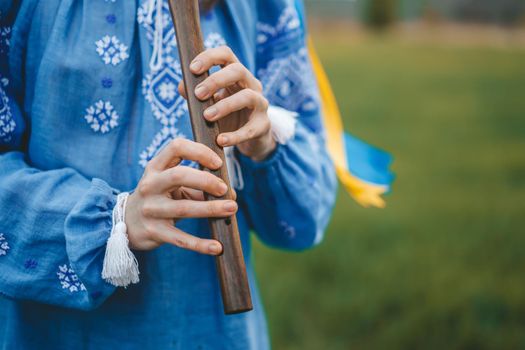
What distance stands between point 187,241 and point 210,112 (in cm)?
20

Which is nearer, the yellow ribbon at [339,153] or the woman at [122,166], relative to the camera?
the woman at [122,166]

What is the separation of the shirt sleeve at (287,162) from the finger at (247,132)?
137 mm

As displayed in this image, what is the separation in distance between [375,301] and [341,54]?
1133cm

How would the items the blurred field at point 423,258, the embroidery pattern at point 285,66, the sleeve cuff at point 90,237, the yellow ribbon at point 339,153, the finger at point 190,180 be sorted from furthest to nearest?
the blurred field at point 423,258 → the yellow ribbon at point 339,153 → the embroidery pattern at point 285,66 → the sleeve cuff at point 90,237 → the finger at point 190,180

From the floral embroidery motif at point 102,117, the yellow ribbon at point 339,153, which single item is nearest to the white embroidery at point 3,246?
the floral embroidery motif at point 102,117

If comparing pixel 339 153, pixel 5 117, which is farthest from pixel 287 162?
pixel 339 153

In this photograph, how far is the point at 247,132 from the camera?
36.9 inches

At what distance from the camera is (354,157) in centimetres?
181

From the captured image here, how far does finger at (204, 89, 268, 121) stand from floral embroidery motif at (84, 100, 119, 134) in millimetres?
245

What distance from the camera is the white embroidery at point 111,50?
39.9 inches

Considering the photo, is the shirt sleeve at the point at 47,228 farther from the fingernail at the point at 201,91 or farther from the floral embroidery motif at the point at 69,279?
the fingernail at the point at 201,91

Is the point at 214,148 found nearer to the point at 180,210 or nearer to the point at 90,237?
the point at 180,210

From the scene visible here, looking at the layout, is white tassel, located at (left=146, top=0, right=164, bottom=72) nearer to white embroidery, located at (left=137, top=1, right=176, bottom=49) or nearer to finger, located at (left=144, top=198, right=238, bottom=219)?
white embroidery, located at (left=137, top=1, right=176, bottom=49)

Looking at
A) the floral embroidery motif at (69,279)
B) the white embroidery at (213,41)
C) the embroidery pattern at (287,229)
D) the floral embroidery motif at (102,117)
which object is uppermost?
the white embroidery at (213,41)
